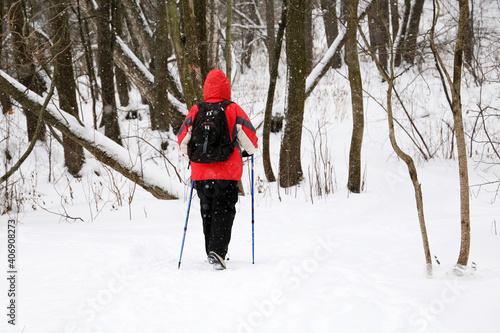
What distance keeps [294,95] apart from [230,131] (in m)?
4.04

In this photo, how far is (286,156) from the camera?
303 inches

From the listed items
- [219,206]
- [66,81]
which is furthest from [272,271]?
[66,81]

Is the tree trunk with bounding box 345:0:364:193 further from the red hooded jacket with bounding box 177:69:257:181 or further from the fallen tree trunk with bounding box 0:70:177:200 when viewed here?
the red hooded jacket with bounding box 177:69:257:181

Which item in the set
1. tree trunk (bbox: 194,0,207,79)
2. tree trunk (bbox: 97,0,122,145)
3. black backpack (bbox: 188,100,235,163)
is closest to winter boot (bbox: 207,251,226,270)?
black backpack (bbox: 188,100,235,163)

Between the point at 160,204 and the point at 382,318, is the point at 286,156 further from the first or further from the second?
the point at 382,318

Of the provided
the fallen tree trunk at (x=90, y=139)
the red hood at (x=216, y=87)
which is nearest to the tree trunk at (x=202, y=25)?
the fallen tree trunk at (x=90, y=139)

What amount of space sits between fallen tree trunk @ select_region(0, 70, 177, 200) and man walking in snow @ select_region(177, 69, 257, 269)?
310 centimetres

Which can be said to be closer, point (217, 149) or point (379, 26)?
point (217, 149)

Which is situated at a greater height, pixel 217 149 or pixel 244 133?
pixel 244 133

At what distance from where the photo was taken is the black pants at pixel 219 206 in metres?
3.62

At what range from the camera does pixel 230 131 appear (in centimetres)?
356

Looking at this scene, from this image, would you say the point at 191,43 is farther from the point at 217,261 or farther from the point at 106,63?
the point at 106,63

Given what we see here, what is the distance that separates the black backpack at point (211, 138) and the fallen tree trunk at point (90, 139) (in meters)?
3.19

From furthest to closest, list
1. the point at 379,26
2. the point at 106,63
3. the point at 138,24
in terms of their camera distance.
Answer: the point at 379,26 → the point at 138,24 → the point at 106,63
